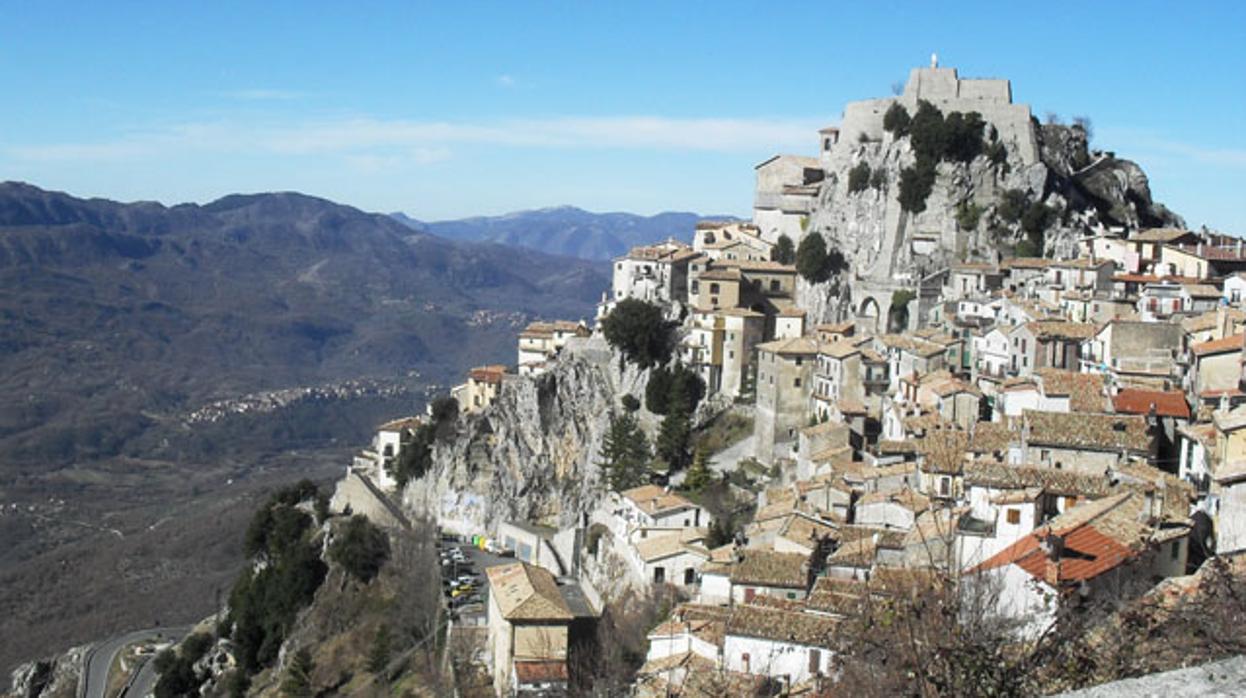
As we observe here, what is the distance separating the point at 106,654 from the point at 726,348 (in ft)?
142

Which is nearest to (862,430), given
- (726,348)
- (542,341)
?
(726,348)

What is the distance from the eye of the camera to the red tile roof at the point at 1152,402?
32.8 metres

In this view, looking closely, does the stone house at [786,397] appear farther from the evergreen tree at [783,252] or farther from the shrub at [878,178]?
the evergreen tree at [783,252]

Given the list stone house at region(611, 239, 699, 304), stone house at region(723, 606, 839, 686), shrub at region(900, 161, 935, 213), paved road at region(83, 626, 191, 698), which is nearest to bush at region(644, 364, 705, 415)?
stone house at region(611, 239, 699, 304)

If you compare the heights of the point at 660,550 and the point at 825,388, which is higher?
the point at 825,388

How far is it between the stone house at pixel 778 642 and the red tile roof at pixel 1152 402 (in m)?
13.1

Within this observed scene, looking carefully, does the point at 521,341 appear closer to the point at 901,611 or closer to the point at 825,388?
the point at 825,388

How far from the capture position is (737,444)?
2013 inches

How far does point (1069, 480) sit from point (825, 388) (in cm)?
1933

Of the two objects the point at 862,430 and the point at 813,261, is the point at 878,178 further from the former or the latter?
the point at 862,430

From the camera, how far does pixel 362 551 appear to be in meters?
53.8

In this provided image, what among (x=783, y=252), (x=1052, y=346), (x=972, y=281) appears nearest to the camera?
(x=1052, y=346)

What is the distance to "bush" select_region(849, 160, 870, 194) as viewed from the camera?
61.5 metres

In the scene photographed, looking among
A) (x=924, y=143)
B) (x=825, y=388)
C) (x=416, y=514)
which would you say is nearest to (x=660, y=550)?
(x=825, y=388)
